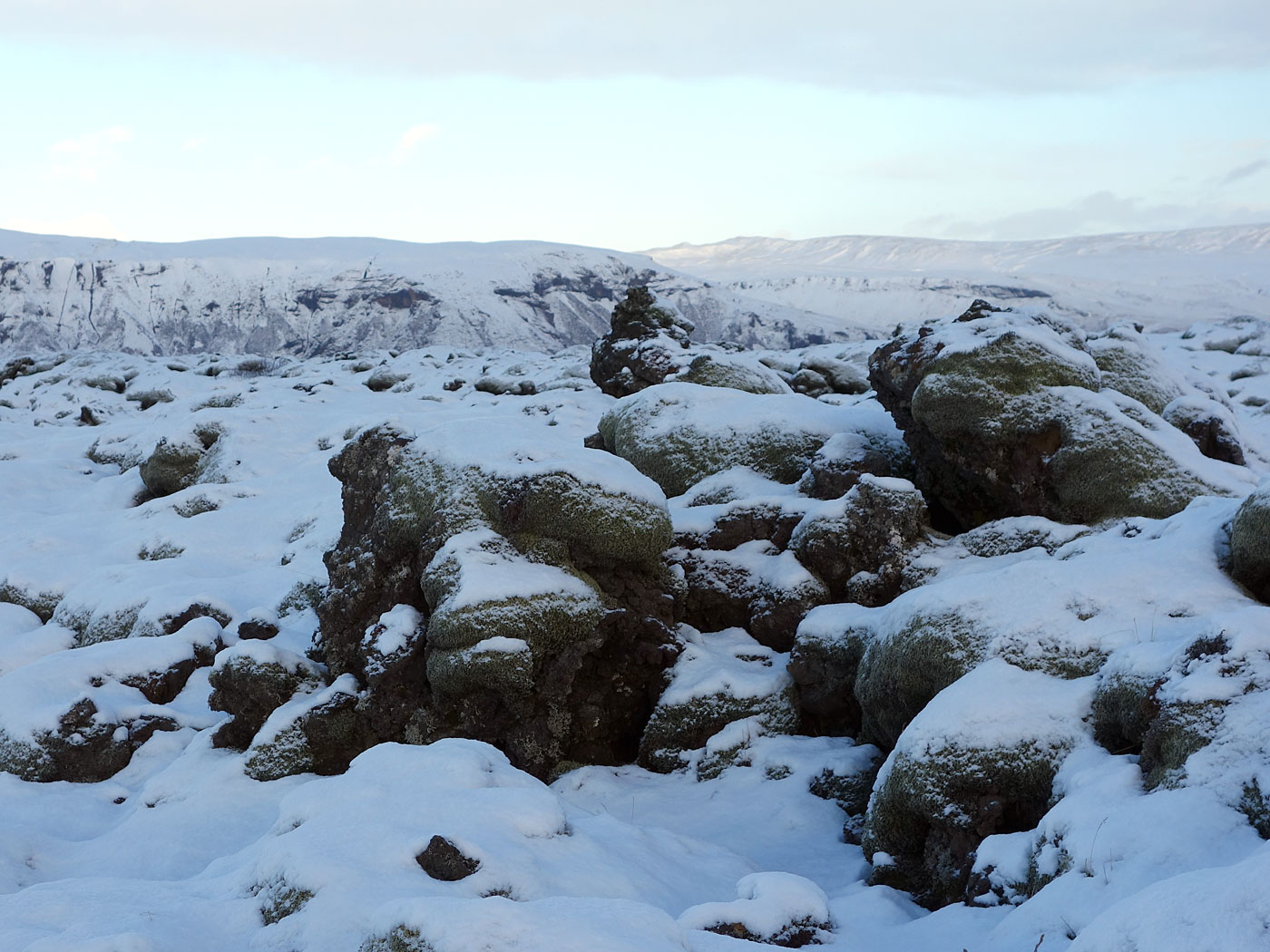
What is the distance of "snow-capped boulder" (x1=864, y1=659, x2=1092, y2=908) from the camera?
1041 cm

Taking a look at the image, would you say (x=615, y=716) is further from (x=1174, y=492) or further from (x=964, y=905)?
(x=1174, y=492)

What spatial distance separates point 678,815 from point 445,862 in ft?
17.0

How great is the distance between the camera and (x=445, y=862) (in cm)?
920

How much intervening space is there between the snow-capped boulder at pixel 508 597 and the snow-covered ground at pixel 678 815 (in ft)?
2.74

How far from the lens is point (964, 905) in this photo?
9.52 metres

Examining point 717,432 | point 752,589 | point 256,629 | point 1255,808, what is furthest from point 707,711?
point 256,629

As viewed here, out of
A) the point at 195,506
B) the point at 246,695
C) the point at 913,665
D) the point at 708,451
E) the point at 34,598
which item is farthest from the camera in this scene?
the point at 195,506

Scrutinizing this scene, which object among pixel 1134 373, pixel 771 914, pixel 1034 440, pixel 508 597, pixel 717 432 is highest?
pixel 1134 373

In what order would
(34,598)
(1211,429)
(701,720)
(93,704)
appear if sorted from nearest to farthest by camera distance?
(701,720), (93,704), (1211,429), (34,598)

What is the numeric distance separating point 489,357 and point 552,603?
64286 mm

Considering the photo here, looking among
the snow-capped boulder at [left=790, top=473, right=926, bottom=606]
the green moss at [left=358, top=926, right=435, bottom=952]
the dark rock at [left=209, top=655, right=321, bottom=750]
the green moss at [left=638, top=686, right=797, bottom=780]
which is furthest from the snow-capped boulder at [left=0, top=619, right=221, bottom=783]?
the snow-capped boulder at [left=790, top=473, right=926, bottom=606]

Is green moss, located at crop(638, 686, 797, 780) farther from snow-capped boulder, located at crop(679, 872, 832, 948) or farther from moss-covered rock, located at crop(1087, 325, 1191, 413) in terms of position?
moss-covered rock, located at crop(1087, 325, 1191, 413)

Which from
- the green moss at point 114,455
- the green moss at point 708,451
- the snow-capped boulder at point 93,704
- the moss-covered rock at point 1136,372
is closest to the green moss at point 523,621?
the snow-capped boulder at point 93,704

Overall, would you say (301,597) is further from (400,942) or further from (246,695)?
(400,942)
